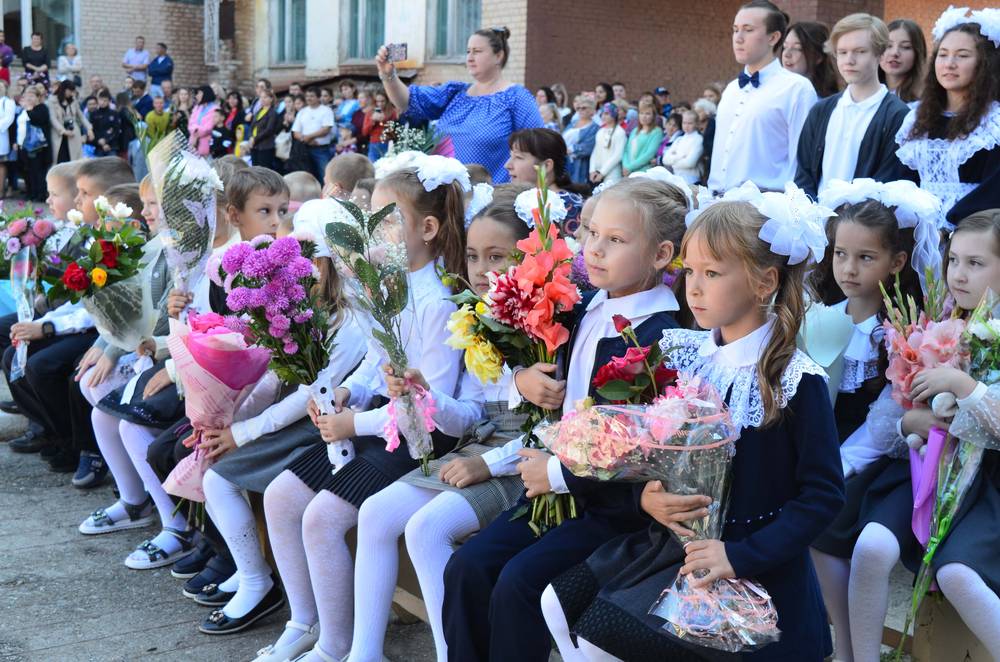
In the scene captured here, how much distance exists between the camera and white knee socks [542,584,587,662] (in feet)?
8.73

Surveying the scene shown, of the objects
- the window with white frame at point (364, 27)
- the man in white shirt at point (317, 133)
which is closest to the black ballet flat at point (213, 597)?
the man in white shirt at point (317, 133)

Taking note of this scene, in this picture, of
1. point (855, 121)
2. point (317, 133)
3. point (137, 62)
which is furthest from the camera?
point (137, 62)

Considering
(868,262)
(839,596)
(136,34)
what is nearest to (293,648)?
(839,596)

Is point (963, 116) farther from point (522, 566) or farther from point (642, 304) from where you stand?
point (522, 566)

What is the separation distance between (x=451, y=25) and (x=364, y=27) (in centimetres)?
282

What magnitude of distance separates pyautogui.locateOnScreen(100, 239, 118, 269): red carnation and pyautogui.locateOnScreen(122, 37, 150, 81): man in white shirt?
18.9 meters

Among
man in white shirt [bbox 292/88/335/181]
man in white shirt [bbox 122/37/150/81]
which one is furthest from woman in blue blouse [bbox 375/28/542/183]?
man in white shirt [bbox 122/37/150/81]

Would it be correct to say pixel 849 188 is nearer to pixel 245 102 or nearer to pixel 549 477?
pixel 549 477

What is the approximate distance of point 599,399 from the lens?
2.84 metres

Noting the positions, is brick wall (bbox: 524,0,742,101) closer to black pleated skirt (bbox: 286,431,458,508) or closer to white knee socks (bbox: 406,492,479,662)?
black pleated skirt (bbox: 286,431,458,508)

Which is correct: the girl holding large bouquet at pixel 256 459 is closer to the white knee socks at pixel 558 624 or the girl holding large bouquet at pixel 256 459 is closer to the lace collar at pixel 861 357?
the white knee socks at pixel 558 624

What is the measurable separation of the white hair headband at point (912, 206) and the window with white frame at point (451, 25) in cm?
1424

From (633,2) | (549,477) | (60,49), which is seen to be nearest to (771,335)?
(549,477)

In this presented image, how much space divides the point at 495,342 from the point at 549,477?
0.39 m
